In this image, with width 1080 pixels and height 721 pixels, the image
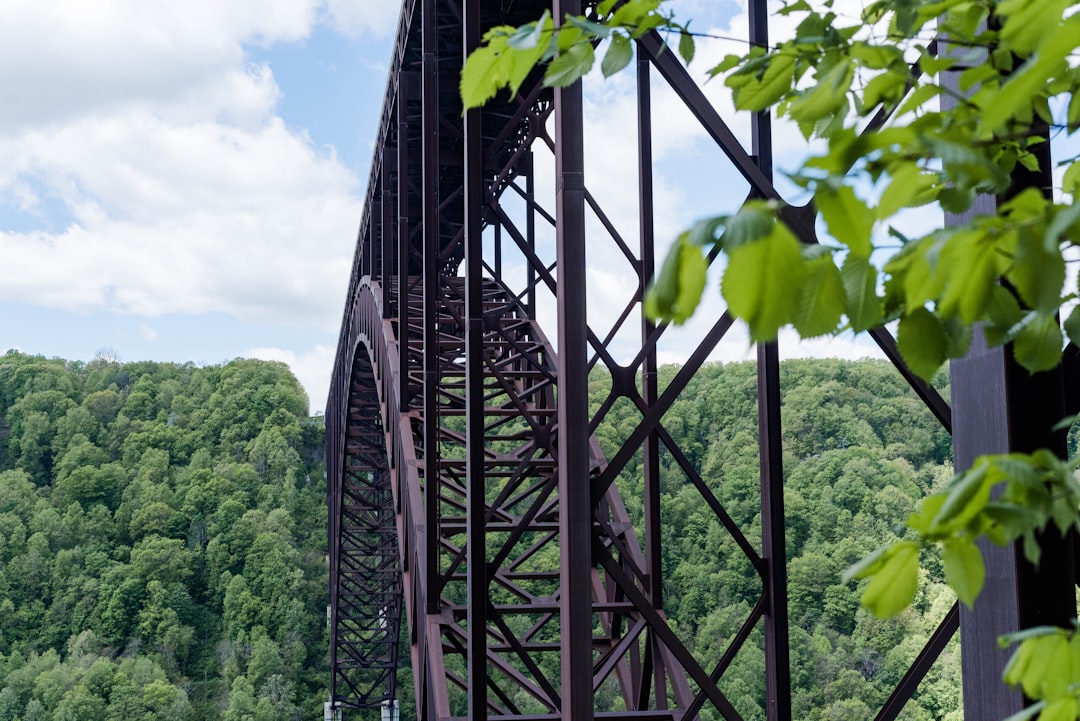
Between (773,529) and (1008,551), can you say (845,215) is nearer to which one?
(1008,551)

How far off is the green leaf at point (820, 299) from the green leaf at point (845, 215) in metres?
0.08

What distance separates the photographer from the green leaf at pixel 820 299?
127 cm

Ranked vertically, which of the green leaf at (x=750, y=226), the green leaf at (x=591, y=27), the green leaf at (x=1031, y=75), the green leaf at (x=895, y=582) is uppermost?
the green leaf at (x=591, y=27)

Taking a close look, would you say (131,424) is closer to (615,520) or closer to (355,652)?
(355,652)

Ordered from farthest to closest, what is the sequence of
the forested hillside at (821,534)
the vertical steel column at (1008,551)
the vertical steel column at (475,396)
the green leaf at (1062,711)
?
the forested hillside at (821,534)
the vertical steel column at (475,396)
the vertical steel column at (1008,551)
the green leaf at (1062,711)

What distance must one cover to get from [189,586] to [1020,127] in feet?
203

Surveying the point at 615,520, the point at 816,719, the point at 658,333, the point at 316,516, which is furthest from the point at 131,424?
the point at 658,333

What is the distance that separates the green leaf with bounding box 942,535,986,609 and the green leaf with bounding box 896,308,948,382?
249 mm

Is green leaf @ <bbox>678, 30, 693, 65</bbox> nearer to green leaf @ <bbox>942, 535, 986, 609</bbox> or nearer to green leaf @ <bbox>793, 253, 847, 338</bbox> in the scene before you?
green leaf @ <bbox>793, 253, 847, 338</bbox>

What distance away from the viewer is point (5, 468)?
67.6m

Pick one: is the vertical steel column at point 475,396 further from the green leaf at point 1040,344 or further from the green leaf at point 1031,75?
the green leaf at point 1031,75

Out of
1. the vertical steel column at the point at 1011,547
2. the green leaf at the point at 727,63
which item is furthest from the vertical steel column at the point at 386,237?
the green leaf at the point at 727,63

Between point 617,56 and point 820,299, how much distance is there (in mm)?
716

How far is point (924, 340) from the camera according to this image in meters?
1.46
